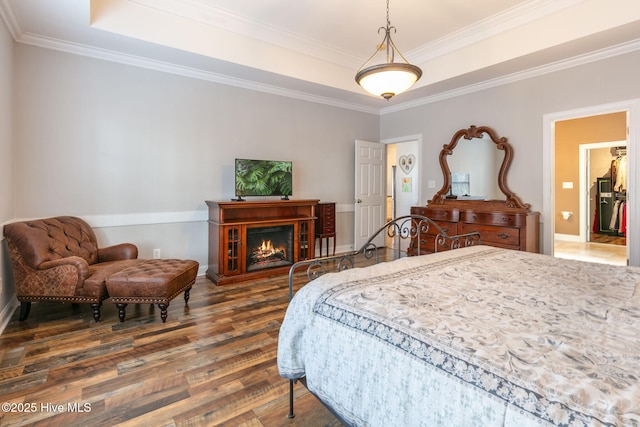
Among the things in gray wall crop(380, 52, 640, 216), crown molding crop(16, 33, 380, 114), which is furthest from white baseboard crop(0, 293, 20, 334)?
gray wall crop(380, 52, 640, 216)

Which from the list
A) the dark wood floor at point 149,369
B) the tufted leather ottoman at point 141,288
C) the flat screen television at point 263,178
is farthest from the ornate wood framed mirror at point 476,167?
the tufted leather ottoman at point 141,288

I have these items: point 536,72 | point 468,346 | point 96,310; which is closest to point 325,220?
point 96,310

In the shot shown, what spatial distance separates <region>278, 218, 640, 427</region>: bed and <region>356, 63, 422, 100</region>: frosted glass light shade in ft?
5.41

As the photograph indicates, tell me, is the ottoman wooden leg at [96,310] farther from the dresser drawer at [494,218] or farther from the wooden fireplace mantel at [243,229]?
the dresser drawer at [494,218]

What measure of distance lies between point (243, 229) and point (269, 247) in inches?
20.6

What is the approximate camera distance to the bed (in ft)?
2.42

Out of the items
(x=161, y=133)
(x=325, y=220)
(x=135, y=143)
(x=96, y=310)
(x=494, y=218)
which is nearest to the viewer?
(x=96, y=310)

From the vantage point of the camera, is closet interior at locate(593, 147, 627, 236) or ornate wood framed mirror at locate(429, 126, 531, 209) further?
closet interior at locate(593, 147, 627, 236)

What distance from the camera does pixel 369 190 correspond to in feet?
19.7

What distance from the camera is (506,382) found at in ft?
2.53

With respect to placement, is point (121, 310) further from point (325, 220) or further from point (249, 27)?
point (249, 27)

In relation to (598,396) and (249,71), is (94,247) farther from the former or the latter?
(598,396)

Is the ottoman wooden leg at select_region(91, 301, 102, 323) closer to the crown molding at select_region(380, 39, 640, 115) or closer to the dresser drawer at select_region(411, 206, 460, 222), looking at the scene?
the dresser drawer at select_region(411, 206, 460, 222)

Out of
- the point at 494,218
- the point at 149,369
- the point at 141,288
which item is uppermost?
the point at 494,218
